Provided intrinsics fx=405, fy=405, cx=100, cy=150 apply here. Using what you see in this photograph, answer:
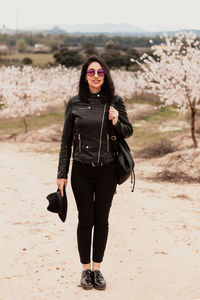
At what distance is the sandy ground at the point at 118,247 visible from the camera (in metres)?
4.62

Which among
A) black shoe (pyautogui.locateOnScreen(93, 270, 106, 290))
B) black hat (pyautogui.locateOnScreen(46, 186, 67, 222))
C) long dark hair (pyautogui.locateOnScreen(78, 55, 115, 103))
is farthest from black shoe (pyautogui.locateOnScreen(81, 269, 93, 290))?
long dark hair (pyautogui.locateOnScreen(78, 55, 115, 103))

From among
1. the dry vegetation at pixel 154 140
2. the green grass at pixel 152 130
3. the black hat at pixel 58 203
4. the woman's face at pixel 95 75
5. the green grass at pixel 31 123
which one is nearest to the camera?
the woman's face at pixel 95 75

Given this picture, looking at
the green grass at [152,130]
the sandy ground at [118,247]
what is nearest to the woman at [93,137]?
the sandy ground at [118,247]

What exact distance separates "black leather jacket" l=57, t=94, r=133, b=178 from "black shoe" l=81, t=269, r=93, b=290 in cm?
135

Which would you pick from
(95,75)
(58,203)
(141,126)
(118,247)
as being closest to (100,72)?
(95,75)

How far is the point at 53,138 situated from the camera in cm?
2398

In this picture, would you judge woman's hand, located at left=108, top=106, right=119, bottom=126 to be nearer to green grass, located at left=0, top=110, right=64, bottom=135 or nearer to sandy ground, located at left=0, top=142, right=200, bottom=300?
sandy ground, located at left=0, top=142, right=200, bottom=300

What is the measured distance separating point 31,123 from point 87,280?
29.1m

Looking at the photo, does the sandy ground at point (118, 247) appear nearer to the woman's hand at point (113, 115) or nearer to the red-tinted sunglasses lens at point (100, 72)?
the woman's hand at point (113, 115)

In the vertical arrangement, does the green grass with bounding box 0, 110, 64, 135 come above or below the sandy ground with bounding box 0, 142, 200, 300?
below

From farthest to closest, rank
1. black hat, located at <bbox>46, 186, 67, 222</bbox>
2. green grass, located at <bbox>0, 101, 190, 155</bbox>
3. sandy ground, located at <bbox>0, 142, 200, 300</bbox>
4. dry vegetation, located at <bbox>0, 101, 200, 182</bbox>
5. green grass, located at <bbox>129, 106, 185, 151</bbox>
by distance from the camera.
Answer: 1. green grass, located at <bbox>0, 101, 190, 155</bbox>
2. green grass, located at <bbox>129, 106, 185, 151</bbox>
3. dry vegetation, located at <bbox>0, 101, 200, 182</bbox>
4. sandy ground, located at <bbox>0, 142, 200, 300</bbox>
5. black hat, located at <bbox>46, 186, 67, 222</bbox>

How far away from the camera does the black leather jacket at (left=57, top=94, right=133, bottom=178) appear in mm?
4094

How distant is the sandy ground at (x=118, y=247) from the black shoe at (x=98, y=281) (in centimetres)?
8

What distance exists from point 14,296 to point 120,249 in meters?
2.10
